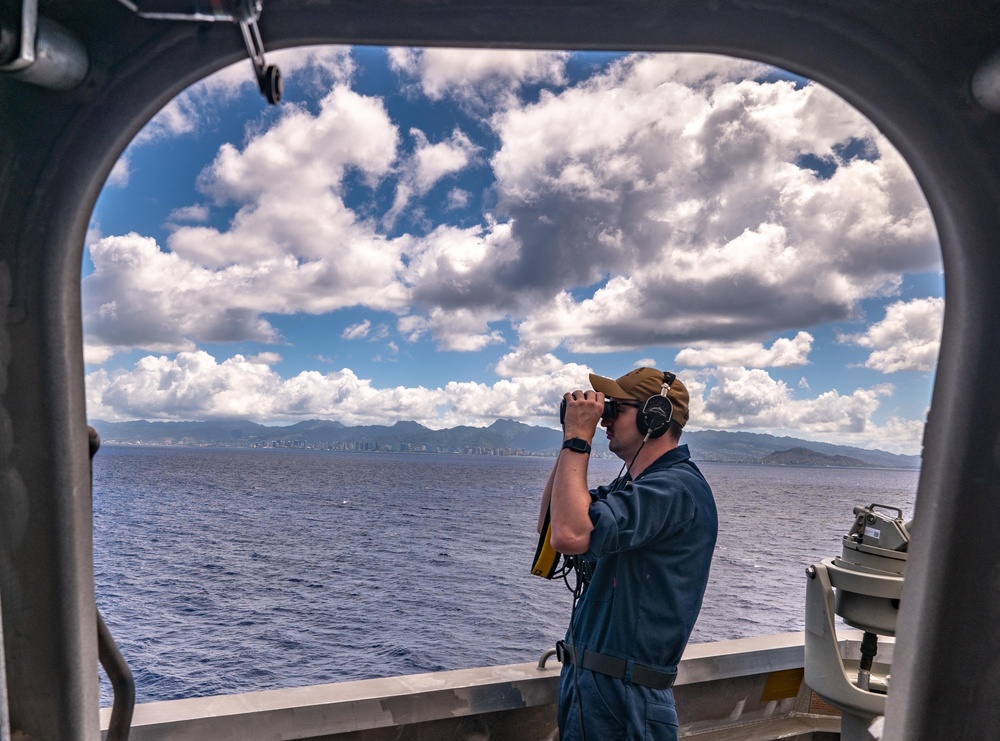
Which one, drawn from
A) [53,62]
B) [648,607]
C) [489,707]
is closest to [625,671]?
[648,607]

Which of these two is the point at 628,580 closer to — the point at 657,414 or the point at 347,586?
the point at 657,414

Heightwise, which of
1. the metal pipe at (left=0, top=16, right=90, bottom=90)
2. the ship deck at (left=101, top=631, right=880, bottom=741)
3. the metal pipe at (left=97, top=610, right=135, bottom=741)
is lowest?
the ship deck at (left=101, top=631, right=880, bottom=741)

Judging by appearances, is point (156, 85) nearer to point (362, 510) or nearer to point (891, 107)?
point (891, 107)

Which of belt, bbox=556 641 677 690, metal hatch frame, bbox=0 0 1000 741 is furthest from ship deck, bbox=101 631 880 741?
metal hatch frame, bbox=0 0 1000 741

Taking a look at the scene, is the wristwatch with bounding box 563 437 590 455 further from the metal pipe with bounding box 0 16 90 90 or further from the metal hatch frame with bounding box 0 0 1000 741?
the metal pipe with bounding box 0 16 90 90

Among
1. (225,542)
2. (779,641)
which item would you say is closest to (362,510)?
(225,542)

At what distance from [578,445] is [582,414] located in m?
0.11

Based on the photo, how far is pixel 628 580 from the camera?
2.20m

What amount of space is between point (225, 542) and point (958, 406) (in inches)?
2001

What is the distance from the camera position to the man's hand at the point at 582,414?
222 cm

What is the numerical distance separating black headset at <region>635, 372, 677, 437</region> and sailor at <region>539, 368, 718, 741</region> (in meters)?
0.11

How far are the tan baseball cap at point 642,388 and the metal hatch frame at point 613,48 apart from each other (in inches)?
37.2

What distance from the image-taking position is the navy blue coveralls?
212 centimetres

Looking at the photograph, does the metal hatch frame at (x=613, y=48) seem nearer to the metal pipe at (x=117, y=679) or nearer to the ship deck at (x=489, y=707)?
the metal pipe at (x=117, y=679)
